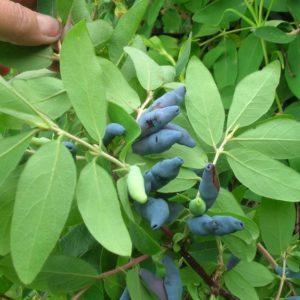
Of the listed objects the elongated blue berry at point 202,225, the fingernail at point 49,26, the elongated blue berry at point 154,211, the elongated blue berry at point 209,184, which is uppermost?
the fingernail at point 49,26

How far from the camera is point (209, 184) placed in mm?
653

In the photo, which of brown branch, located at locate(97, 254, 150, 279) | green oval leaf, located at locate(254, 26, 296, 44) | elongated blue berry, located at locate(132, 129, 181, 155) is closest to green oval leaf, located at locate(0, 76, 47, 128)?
elongated blue berry, located at locate(132, 129, 181, 155)

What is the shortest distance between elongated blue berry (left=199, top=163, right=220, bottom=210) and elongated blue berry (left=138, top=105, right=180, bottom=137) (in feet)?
0.27

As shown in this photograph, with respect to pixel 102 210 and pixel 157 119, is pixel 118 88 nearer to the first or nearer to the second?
pixel 157 119

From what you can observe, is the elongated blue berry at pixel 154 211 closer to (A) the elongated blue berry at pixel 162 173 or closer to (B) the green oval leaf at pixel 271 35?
(A) the elongated blue berry at pixel 162 173

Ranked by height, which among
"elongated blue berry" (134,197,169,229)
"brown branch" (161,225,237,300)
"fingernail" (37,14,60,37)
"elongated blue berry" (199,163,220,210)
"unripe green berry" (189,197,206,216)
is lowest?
"brown branch" (161,225,237,300)

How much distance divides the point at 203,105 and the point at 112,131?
155mm

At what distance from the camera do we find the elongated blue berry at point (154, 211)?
2.07 ft

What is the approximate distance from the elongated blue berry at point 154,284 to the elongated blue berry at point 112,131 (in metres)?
0.20

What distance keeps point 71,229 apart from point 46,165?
229 mm

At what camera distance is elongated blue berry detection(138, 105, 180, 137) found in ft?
2.24

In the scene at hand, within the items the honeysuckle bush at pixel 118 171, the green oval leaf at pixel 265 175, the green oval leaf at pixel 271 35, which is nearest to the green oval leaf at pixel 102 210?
the honeysuckle bush at pixel 118 171

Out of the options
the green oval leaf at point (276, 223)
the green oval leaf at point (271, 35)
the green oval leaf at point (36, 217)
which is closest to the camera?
the green oval leaf at point (36, 217)

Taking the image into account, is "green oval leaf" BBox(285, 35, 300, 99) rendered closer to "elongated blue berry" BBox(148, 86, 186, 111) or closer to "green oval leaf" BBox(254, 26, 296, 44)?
"green oval leaf" BBox(254, 26, 296, 44)
